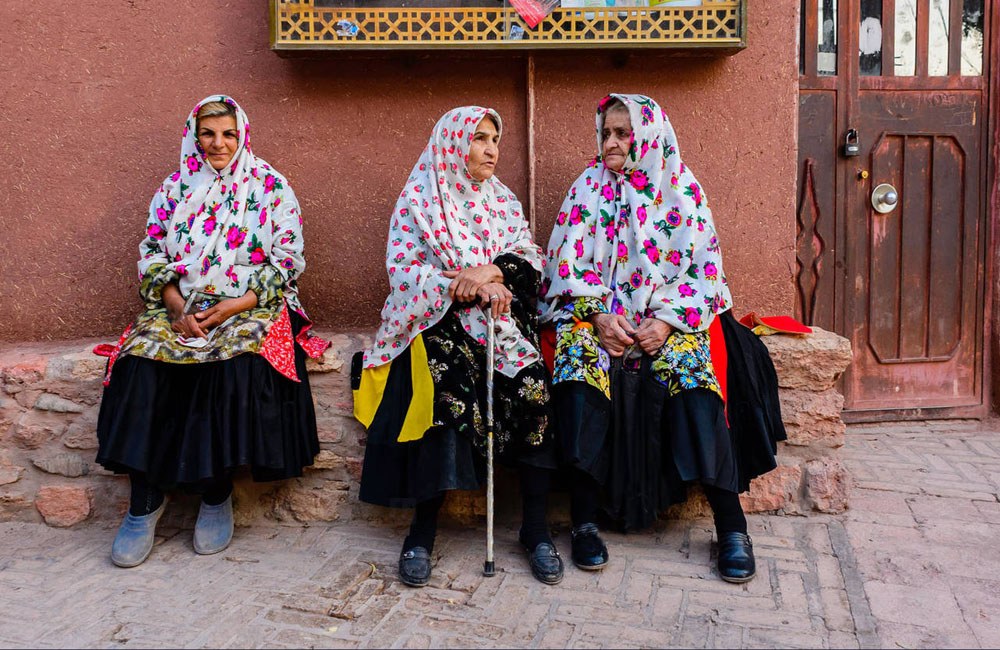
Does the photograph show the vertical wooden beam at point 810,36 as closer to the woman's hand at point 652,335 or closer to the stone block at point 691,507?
the woman's hand at point 652,335

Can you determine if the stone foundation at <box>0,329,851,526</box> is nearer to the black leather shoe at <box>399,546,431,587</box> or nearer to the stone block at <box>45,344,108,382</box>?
the stone block at <box>45,344,108,382</box>

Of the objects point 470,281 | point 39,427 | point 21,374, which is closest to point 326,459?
point 470,281

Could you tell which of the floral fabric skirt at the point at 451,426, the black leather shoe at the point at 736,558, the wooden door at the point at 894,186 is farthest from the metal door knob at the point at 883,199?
the floral fabric skirt at the point at 451,426

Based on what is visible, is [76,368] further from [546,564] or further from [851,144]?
[851,144]

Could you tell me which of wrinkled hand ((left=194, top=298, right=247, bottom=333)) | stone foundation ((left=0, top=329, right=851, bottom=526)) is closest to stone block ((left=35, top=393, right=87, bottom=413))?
stone foundation ((left=0, top=329, right=851, bottom=526))

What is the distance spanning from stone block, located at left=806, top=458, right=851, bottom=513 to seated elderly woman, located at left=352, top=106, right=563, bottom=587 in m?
1.19

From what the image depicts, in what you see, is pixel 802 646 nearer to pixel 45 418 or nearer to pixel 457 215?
pixel 457 215

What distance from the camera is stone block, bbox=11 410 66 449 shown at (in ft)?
10.7

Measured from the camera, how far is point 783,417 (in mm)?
3307

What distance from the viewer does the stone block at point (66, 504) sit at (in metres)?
3.24

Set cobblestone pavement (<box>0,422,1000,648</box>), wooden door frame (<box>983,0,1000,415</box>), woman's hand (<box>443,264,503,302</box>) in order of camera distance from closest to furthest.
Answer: cobblestone pavement (<box>0,422,1000,648</box>)
woman's hand (<box>443,264,503,302</box>)
wooden door frame (<box>983,0,1000,415</box>)

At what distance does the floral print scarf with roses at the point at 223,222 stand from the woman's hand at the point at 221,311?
0.16 feet

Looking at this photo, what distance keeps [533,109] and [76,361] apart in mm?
2235

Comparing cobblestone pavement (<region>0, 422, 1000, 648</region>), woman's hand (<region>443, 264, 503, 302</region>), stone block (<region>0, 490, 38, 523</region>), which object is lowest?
cobblestone pavement (<region>0, 422, 1000, 648</region>)
